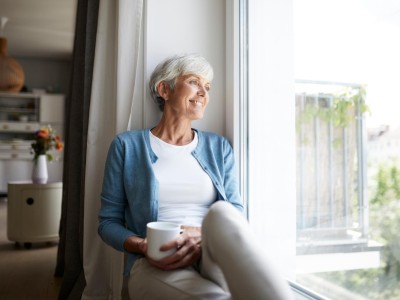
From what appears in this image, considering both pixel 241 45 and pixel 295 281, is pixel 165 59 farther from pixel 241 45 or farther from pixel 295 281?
pixel 295 281

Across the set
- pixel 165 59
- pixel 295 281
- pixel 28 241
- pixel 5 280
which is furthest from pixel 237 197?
pixel 28 241

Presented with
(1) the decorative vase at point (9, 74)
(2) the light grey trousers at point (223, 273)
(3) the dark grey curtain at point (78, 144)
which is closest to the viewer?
(2) the light grey trousers at point (223, 273)

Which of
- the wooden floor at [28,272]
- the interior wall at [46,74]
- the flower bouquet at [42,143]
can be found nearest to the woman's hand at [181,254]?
the wooden floor at [28,272]

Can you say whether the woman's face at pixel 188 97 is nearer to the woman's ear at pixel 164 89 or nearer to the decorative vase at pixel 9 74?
the woman's ear at pixel 164 89

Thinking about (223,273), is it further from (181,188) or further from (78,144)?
(78,144)

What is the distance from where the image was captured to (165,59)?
160 centimetres

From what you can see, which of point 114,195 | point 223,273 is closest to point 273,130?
point 114,195

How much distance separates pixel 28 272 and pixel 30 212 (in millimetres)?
746

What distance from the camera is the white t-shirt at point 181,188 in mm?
1337

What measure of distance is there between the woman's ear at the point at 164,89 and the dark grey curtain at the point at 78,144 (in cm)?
60

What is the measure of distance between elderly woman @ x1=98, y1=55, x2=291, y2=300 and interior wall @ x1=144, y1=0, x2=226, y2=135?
11 cm

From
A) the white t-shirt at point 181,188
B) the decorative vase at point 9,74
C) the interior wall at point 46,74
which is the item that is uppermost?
the interior wall at point 46,74

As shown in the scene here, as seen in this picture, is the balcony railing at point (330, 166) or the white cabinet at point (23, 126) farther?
the white cabinet at point (23, 126)

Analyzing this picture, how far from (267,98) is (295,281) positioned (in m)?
0.74
